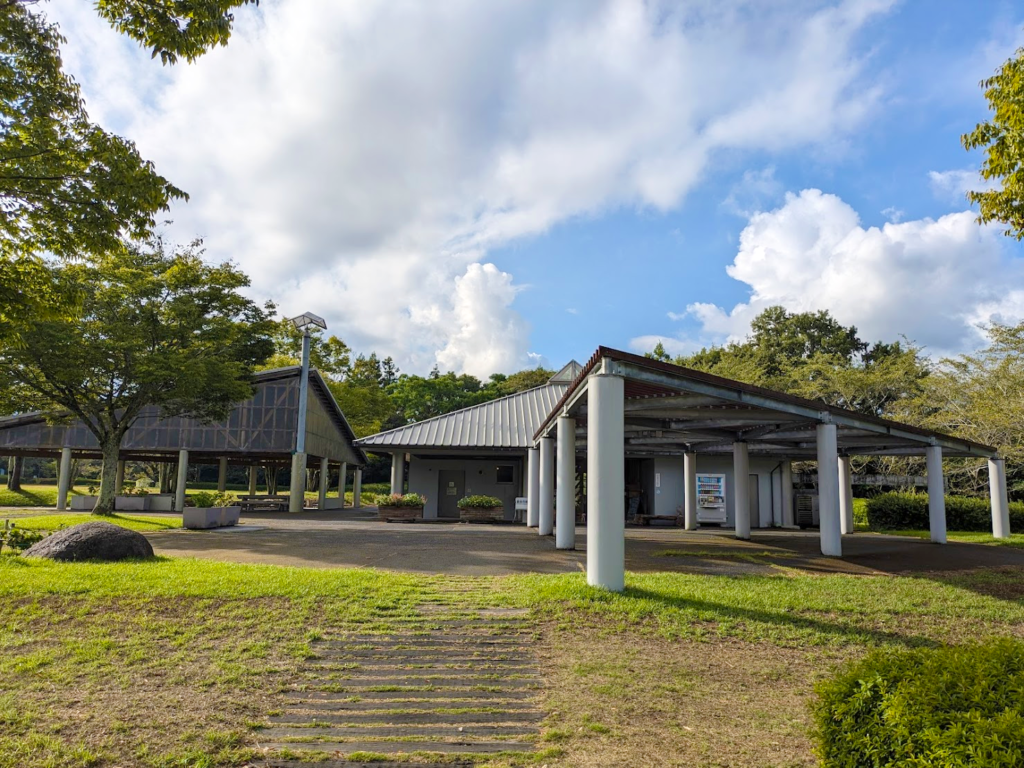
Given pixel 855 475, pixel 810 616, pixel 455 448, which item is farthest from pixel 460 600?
pixel 855 475

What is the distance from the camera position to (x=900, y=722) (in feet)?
9.73

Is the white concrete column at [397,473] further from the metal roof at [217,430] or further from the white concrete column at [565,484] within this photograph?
the white concrete column at [565,484]

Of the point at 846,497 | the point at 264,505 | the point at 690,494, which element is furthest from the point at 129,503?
the point at 846,497

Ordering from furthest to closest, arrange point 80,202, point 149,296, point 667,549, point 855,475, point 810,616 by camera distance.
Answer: point 855,475
point 149,296
point 667,549
point 80,202
point 810,616

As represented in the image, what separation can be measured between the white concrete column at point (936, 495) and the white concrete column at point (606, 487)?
13.0 metres

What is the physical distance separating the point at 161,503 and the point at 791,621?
92.5 ft

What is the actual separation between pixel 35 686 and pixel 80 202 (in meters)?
5.97

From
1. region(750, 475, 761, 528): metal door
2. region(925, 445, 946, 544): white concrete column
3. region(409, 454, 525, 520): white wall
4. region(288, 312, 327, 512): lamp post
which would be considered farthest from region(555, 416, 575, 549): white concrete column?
region(288, 312, 327, 512): lamp post

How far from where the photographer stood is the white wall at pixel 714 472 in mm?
25933

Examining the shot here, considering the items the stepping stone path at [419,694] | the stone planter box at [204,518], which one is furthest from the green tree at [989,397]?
the stone planter box at [204,518]

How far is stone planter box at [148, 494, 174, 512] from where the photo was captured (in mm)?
28458

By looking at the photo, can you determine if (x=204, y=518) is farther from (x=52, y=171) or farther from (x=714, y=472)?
(x=714, y=472)

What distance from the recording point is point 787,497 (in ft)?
88.3

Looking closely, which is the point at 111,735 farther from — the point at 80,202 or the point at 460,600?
the point at 80,202
